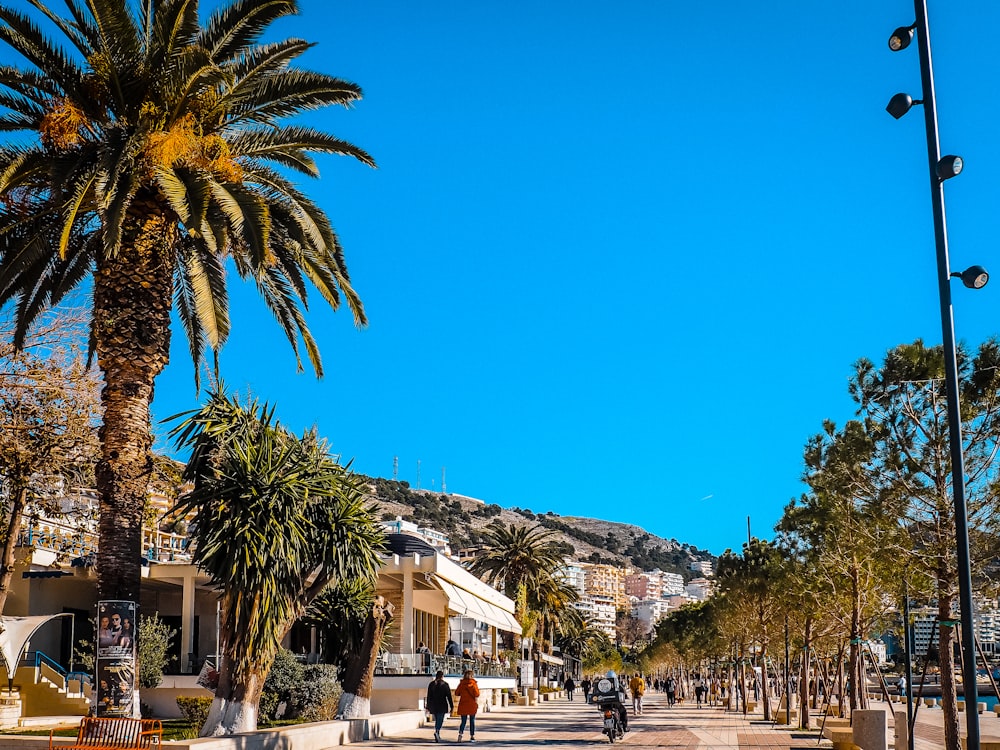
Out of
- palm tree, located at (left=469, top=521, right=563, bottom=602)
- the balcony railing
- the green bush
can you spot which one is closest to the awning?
the balcony railing

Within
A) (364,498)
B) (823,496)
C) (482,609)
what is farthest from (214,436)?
(482,609)

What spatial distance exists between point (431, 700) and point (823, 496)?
1078cm

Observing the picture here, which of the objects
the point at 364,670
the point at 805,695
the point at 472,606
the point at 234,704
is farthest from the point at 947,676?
the point at 472,606

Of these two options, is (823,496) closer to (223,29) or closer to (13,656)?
(223,29)

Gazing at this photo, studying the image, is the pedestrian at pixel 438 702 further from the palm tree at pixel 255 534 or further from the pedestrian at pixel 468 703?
the palm tree at pixel 255 534

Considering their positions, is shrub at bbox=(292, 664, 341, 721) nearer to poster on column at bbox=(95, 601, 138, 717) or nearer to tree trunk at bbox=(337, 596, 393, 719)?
tree trunk at bbox=(337, 596, 393, 719)

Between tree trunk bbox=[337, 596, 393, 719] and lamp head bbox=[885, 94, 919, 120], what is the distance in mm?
16648

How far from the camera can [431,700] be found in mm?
23859

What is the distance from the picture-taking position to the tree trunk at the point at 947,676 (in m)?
18.1

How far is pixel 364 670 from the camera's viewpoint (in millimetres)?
24844

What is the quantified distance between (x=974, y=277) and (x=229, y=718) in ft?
47.1

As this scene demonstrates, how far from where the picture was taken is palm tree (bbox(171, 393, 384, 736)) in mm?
18906

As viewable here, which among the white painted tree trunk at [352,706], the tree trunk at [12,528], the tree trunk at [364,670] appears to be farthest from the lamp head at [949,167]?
the tree trunk at [12,528]

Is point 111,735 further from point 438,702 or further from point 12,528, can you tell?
point 12,528
